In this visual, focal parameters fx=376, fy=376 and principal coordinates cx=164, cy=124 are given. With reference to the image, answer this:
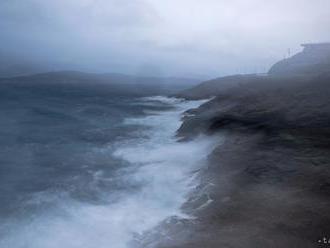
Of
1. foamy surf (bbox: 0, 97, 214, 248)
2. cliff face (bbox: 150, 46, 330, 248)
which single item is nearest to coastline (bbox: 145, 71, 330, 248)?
cliff face (bbox: 150, 46, 330, 248)

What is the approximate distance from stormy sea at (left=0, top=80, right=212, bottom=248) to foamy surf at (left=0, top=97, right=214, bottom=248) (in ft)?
0.18

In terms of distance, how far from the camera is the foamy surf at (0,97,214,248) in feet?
66.5

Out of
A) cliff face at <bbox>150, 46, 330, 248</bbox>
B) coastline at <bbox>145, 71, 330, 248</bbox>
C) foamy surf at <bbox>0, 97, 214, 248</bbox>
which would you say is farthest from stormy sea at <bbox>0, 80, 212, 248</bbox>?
cliff face at <bbox>150, 46, 330, 248</bbox>

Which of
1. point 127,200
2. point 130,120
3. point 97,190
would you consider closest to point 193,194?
point 127,200

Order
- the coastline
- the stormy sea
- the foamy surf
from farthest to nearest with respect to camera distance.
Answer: the stormy sea, the foamy surf, the coastline

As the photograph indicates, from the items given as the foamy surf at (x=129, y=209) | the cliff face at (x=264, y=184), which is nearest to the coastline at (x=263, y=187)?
the cliff face at (x=264, y=184)

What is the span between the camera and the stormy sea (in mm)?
21188

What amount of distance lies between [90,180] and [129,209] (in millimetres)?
A: 6701

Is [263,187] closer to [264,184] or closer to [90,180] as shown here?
[264,184]

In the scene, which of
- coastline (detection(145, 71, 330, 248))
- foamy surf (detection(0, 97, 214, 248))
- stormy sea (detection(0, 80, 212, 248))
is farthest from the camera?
stormy sea (detection(0, 80, 212, 248))

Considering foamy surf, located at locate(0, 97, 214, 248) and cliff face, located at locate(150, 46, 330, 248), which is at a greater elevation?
cliff face, located at locate(150, 46, 330, 248)

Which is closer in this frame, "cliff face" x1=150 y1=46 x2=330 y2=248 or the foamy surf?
"cliff face" x1=150 y1=46 x2=330 y2=248

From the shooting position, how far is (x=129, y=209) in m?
24.2

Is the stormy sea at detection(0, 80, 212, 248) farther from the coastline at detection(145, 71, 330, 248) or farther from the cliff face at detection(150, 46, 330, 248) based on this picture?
the cliff face at detection(150, 46, 330, 248)
